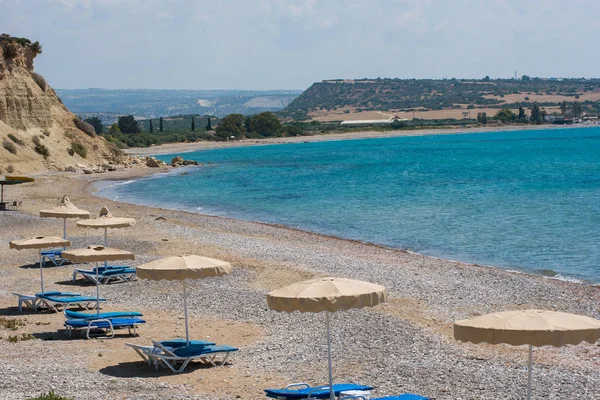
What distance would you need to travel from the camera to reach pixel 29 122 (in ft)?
217

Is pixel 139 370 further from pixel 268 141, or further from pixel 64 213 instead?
pixel 268 141

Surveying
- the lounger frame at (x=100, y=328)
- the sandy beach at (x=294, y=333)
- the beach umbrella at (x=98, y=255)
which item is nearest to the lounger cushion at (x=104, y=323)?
the lounger frame at (x=100, y=328)

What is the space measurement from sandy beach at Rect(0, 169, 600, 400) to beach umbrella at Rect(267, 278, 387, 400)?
211cm

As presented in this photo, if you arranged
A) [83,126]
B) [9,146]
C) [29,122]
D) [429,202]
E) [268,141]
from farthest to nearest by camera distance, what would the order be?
1. [268,141]
2. [83,126]
3. [29,122]
4. [9,146]
5. [429,202]

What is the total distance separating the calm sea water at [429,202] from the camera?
31422 millimetres

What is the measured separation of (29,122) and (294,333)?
55.1 meters

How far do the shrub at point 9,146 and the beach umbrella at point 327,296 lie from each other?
5387cm

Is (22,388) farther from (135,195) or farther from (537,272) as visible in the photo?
(135,195)

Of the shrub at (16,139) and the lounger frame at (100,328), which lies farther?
the shrub at (16,139)

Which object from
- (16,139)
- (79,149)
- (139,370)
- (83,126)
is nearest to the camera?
(139,370)

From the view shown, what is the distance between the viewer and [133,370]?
13.8m

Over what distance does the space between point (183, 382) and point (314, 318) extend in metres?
4.77

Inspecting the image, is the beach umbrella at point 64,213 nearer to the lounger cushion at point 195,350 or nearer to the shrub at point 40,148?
the lounger cushion at point 195,350

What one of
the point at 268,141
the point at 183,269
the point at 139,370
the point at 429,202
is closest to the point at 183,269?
the point at 183,269
